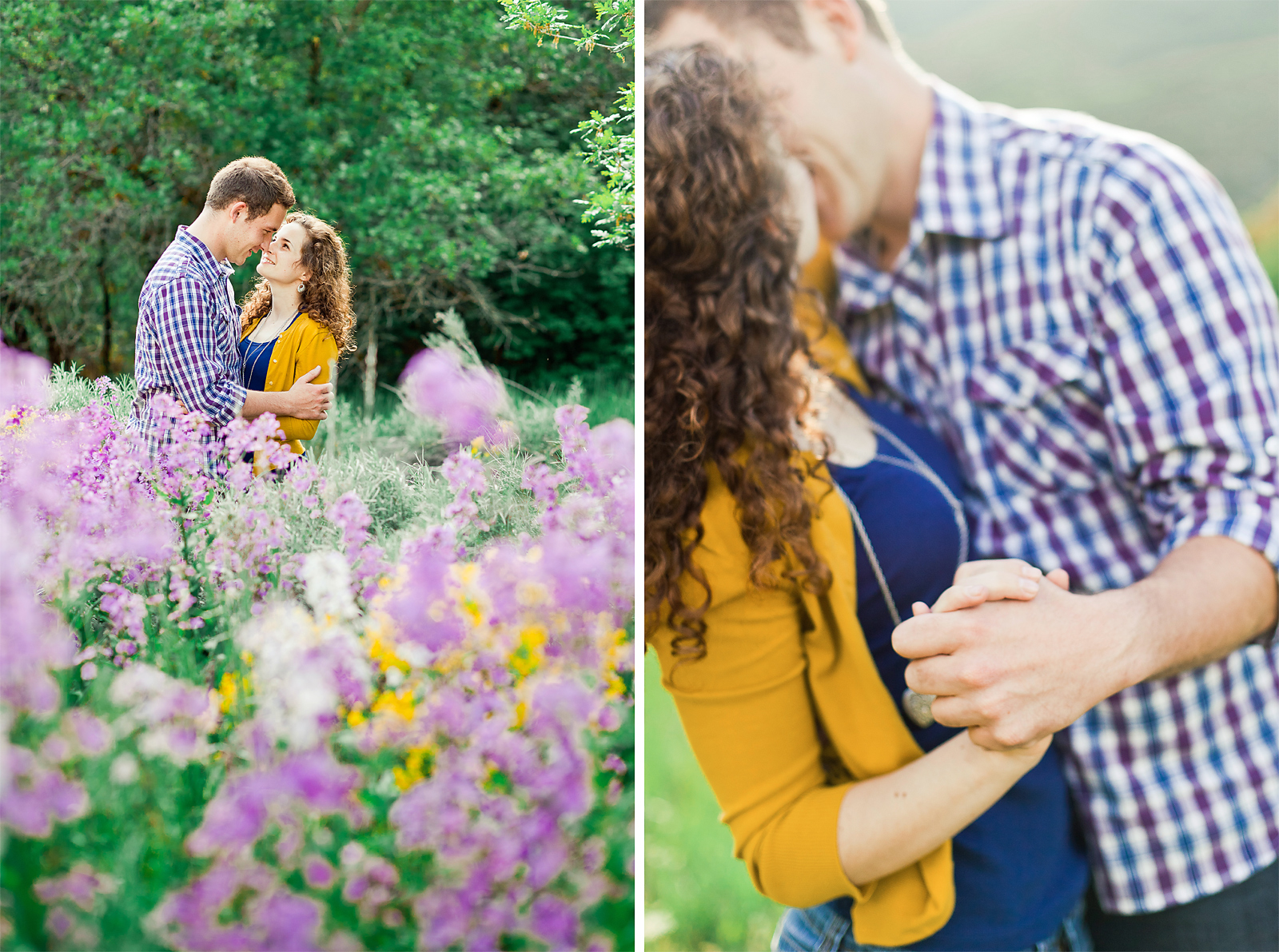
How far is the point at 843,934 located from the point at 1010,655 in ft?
2.56

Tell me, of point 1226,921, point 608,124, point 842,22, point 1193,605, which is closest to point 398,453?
point 608,124

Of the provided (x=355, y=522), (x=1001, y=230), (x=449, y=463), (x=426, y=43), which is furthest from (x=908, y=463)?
(x=426, y=43)

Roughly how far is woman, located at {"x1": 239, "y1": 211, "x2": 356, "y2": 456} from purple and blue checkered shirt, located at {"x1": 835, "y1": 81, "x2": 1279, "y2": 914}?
109 centimetres

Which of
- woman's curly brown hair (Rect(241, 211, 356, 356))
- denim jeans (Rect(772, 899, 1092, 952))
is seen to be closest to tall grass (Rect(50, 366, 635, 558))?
woman's curly brown hair (Rect(241, 211, 356, 356))

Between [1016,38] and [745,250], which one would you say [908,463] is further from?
[1016,38]

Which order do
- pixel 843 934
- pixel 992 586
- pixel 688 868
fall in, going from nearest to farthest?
pixel 992 586
pixel 843 934
pixel 688 868

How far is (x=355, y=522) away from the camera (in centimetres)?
134

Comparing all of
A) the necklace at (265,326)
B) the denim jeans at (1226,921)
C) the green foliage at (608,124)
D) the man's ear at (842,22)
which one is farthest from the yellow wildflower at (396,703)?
the denim jeans at (1226,921)

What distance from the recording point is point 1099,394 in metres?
1.49

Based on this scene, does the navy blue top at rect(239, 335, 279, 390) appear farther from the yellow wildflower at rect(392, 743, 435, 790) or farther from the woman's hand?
the woman's hand

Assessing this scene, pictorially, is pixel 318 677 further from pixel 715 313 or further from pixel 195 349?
pixel 715 313

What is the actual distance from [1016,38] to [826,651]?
4.52 feet

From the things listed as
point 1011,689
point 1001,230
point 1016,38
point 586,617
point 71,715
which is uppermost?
point 1016,38

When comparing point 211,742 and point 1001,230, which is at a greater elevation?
point 1001,230
